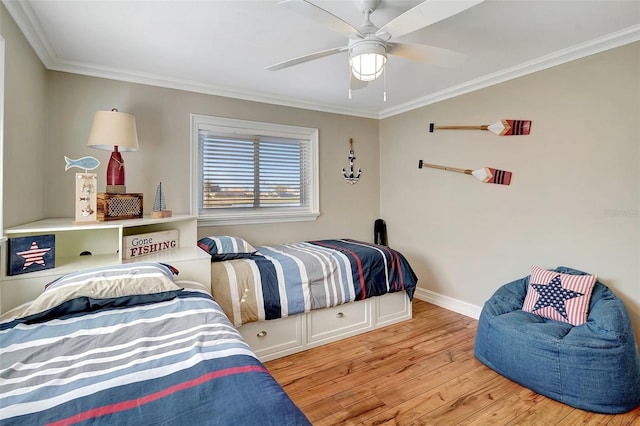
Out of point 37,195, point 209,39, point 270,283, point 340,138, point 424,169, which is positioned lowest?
point 270,283

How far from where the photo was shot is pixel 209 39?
2.21 meters

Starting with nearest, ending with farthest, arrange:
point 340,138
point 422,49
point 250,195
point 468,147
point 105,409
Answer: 1. point 105,409
2. point 422,49
3. point 468,147
4. point 250,195
5. point 340,138

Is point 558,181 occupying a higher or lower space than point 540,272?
higher

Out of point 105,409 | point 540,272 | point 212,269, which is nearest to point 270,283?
point 212,269

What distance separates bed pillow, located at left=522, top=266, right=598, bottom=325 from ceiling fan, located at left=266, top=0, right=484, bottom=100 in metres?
1.81

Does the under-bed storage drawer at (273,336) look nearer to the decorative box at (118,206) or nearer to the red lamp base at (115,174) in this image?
the decorative box at (118,206)

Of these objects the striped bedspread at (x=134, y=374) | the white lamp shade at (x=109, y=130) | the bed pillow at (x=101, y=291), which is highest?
the white lamp shade at (x=109, y=130)

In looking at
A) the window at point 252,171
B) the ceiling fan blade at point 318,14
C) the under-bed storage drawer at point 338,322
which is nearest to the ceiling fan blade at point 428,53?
the ceiling fan blade at point 318,14

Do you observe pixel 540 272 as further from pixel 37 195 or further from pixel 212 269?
pixel 37 195

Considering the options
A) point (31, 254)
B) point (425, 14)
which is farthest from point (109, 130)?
point (425, 14)

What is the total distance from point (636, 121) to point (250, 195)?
333 centimetres

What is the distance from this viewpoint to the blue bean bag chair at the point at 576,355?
5.90 ft

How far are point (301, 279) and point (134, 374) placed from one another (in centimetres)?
167

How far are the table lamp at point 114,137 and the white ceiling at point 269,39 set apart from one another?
0.52 metres
